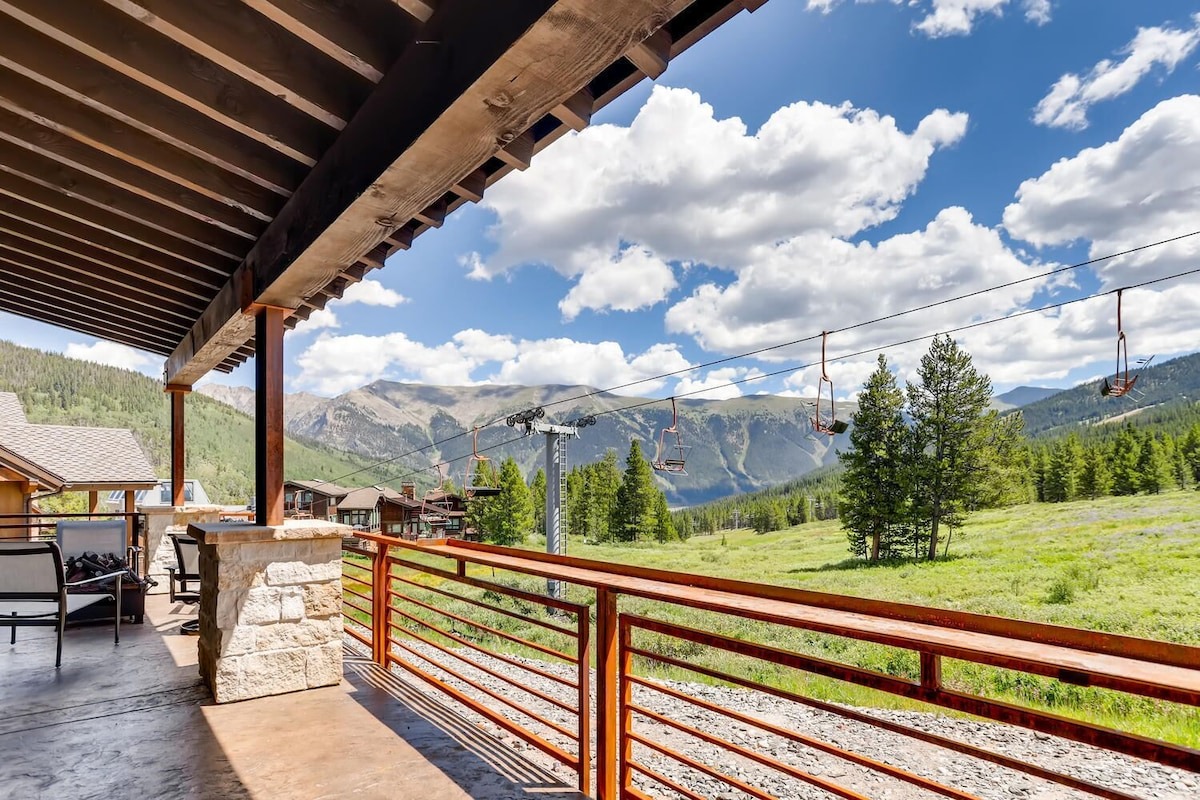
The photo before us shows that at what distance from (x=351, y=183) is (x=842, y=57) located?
25.1 meters

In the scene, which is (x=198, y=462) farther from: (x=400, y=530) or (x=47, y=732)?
(x=47, y=732)

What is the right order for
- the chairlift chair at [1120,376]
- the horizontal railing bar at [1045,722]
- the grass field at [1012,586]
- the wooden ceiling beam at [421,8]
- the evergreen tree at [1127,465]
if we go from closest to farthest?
1. the horizontal railing bar at [1045,722]
2. the wooden ceiling beam at [421,8]
3. the chairlift chair at [1120,376]
4. the grass field at [1012,586]
5. the evergreen tree at [1127,465]

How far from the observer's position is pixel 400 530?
36.4 m

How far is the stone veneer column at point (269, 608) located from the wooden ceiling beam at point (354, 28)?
8.07ft

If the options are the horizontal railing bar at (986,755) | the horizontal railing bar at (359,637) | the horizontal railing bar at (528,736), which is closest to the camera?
the horizontal railing bar at (986,755)

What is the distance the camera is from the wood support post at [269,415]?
3.43 m

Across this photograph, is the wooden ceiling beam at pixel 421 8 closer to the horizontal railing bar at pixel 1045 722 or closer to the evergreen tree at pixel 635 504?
the horizontal railing bar at pixel 1045 722

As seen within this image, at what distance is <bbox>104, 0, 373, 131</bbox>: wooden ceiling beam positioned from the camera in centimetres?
170

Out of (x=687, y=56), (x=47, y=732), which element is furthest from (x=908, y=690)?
(x=47, y=732)

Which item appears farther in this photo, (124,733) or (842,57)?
(842,57)

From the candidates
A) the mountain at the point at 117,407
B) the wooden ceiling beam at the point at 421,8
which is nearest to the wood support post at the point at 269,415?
the wooden ceiling beam at the point at 421,8

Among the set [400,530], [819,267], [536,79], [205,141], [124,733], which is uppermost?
[819,267]

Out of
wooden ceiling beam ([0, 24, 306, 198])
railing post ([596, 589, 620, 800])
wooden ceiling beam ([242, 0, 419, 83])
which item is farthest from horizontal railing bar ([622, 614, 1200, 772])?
wooden ceiling beam ([0, 24, 306, 198])

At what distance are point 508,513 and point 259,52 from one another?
34.0 meters
